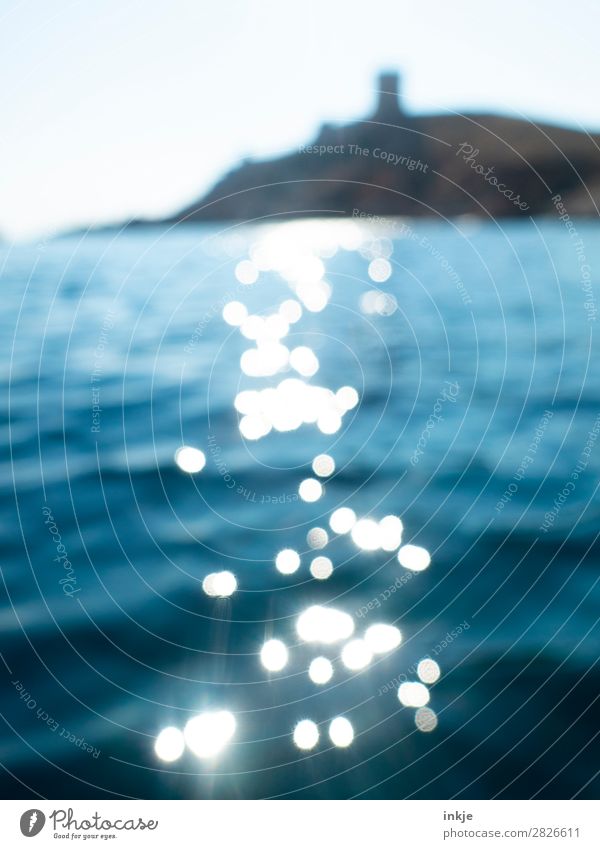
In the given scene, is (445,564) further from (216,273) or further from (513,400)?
(216,273)

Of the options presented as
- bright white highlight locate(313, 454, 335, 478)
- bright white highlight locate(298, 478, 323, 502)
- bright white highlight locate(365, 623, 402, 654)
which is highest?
bright white highlight locate(313, 454, 335, 478)

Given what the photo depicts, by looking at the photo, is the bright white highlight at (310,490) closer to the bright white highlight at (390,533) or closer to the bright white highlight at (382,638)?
the bright white highlight at (390,533)

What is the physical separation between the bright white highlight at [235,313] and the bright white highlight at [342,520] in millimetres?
5700

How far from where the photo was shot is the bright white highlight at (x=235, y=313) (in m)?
9.76

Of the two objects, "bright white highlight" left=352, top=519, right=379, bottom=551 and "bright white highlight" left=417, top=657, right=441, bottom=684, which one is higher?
"bright white highlight" left=352, top=519, right=379, bottom=551

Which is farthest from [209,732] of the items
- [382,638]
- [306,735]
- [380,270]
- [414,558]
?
[380,270]

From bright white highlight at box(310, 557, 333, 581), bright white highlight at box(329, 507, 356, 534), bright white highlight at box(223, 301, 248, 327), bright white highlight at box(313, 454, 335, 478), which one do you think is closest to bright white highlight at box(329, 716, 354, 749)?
bright white highlight at box(310, 557, 333, 581)

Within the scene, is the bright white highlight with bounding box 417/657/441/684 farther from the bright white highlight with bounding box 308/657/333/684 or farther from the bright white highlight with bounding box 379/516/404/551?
the bright white highlight with bounding box 379/516/404/551

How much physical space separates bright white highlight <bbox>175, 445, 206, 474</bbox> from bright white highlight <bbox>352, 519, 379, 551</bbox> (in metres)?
1.31

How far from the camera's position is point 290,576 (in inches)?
140

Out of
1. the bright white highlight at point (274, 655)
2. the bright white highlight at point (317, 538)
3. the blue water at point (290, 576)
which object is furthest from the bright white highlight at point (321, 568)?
the bright white highlight at point (274, 655)

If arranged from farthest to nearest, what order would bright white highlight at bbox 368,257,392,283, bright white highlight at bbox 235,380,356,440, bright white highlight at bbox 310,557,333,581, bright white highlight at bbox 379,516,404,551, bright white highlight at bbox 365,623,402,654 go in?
bright white highlight at bbox 368,257,392,283
bright white highlight at bbox 235,380,356,440
bright white highlight at bbox 379,516,404,551
bright white highlight at bbox 310,557,333,581
bright white highlight at bbox 365,623,402,654

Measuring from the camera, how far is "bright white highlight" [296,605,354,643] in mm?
3084

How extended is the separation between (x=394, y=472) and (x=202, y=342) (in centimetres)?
442
